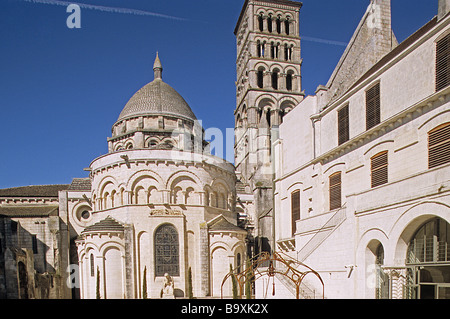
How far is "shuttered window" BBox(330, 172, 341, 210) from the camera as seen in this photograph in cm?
2109

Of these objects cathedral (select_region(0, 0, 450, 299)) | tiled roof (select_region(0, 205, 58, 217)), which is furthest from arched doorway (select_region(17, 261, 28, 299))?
tiled roof (select_region(0, 205, 58, 217))

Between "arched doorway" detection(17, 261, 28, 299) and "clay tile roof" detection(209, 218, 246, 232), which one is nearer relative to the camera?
"clay tile roof" detection(209, 218, 246, 232)

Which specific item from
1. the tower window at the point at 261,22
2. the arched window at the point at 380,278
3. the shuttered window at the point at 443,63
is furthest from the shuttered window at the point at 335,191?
the tower window at the point at 261,22

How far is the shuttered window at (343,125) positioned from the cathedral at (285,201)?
0.07m

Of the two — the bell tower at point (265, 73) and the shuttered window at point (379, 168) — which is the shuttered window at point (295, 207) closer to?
the shuttered window at point (379, 168)

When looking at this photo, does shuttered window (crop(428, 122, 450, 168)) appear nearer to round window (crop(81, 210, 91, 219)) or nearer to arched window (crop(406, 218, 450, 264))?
arched window (crop(406, 218, 450, 264))

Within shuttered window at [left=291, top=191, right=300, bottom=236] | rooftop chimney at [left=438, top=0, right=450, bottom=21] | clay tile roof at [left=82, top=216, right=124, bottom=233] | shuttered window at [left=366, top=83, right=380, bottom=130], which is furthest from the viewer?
clay tile roof at [left=82, top=216, right=124, bottom=233]

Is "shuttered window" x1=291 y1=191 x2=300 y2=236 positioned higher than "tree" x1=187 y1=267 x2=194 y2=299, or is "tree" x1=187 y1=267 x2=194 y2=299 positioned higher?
"shuttered window" x1=291 y1=191 x2=300 y2=236

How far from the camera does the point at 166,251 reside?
29688mm

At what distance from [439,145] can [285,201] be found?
14083 mm

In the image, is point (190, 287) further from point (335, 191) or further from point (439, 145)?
point (439, 145)

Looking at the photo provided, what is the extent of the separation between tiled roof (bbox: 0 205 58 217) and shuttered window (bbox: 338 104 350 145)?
3109cm

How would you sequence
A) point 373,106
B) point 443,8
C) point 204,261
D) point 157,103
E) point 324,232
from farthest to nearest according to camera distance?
point 157,103 → point 204,261 → point 324,232 → point 373,106 → point 443,8

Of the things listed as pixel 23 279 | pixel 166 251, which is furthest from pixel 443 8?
pixel 23 279
